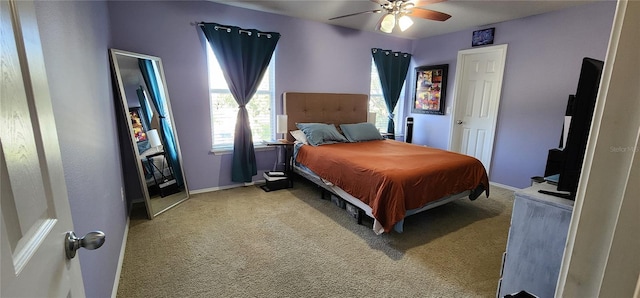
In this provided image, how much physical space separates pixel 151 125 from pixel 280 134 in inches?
67.6

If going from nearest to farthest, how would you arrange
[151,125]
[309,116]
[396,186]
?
[396,186]
[151,125]
[309,116]

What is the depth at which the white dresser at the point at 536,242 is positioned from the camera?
4.54 ft

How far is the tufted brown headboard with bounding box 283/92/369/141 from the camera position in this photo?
4.12m

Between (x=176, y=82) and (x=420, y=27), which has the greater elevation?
(x=420, y=27)

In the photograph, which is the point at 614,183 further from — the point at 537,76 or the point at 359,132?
the point at 537,76

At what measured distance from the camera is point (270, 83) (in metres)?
4.02

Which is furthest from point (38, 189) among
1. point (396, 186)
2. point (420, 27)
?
point (420, 27)

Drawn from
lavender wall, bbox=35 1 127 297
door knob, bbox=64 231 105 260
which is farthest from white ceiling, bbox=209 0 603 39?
door knob, bbox=64 231 105 260

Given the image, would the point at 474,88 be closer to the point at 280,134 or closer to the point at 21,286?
the point at 280,134

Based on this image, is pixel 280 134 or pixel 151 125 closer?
pixel 151 125

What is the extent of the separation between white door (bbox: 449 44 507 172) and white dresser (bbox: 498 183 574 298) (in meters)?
2.99

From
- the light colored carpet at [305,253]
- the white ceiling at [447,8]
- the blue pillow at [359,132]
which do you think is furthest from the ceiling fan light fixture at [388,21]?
the light colored carpet at [305,253]

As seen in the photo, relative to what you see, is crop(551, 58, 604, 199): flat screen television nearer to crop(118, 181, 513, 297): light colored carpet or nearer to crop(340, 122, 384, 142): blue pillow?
crop(118, 181, 513, 297): light colored carpet

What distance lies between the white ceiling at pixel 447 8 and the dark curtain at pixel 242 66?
372mm
